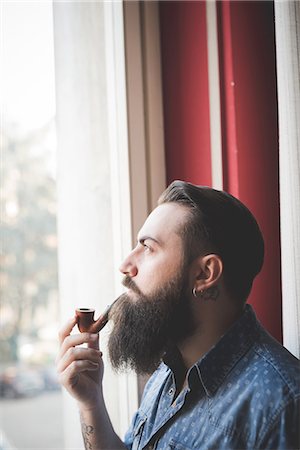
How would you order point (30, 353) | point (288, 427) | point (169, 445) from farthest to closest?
point (30, 353) → point (169, 445) → point (288, 427)

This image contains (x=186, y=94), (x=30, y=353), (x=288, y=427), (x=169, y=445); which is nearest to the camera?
(x=288, y=427)

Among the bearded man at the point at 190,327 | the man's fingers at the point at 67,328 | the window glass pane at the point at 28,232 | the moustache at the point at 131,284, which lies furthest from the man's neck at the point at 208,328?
the window glass pane at the point at 28,232

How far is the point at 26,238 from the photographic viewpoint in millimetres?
2135

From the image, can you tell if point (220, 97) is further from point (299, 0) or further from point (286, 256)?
point (286, 256)

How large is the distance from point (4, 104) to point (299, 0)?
3.22 ft

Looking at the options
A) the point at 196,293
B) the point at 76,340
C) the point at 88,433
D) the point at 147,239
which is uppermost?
the point at 147,239

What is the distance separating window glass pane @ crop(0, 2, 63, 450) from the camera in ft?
5.85

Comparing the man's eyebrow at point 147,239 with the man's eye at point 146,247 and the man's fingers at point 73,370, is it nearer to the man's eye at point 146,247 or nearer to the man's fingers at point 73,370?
the man's eye at point 146,247

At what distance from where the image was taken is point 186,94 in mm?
1816

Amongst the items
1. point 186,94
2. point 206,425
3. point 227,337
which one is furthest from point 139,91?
point 206,425

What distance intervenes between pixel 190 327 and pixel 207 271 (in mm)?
128

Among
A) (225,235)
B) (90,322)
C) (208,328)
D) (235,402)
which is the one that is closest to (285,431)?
(235,402)

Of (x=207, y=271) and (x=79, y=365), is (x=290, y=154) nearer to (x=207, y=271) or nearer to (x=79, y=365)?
(x=207, y=271)

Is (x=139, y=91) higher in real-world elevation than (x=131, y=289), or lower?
higher
